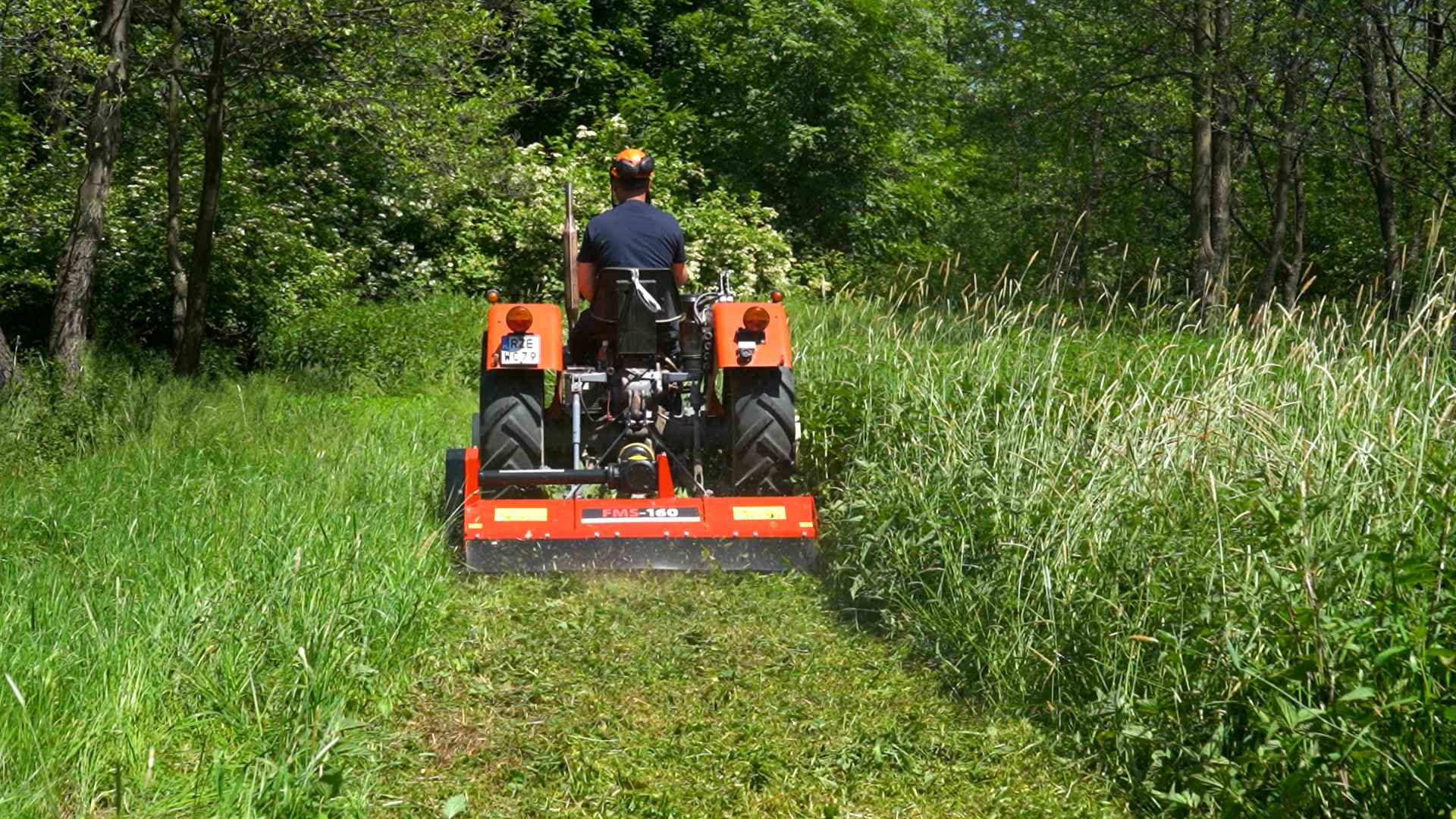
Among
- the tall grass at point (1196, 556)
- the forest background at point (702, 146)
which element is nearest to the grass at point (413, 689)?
Answer: the tall grass at point (1196, 556)

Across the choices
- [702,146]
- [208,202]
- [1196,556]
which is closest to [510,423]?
[1196,556]

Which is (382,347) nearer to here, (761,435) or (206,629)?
(761,435)

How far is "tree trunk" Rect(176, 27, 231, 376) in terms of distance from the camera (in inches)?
468

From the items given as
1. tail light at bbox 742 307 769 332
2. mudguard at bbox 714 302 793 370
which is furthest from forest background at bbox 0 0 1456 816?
tail light at bbox 742 307 769 332

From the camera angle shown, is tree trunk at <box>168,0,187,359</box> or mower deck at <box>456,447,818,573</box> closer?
mower deck at <box>456,447,818,573</box>

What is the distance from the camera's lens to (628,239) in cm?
653

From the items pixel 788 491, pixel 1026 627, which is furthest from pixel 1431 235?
pixel 788 491

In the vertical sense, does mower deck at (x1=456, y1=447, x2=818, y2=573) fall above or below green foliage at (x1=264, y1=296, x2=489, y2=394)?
below

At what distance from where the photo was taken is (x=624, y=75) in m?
21.8

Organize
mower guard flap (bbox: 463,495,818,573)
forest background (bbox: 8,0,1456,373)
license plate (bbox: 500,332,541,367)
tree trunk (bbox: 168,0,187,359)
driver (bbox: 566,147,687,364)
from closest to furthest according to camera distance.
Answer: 1. mower guard flap (bbox: 463,495,818,573)
2. driver (bbox: 566,147,687,364)
3. license plate (bbox: 500,332,541,367)
4. forest background (bbox: 8,0,1456,373)
5. tree trunk (bbox: 168,0,187,359)

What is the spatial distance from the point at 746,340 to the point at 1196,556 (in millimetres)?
2950

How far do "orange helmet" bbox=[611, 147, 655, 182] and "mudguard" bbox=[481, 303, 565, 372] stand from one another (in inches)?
26.9

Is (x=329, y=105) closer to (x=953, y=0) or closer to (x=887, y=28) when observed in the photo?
(x=887, y=28)

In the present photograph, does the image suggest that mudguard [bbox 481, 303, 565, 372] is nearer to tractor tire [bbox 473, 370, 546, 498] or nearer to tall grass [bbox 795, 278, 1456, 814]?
tractor tire [bbox 473, 370, 546, 498]
